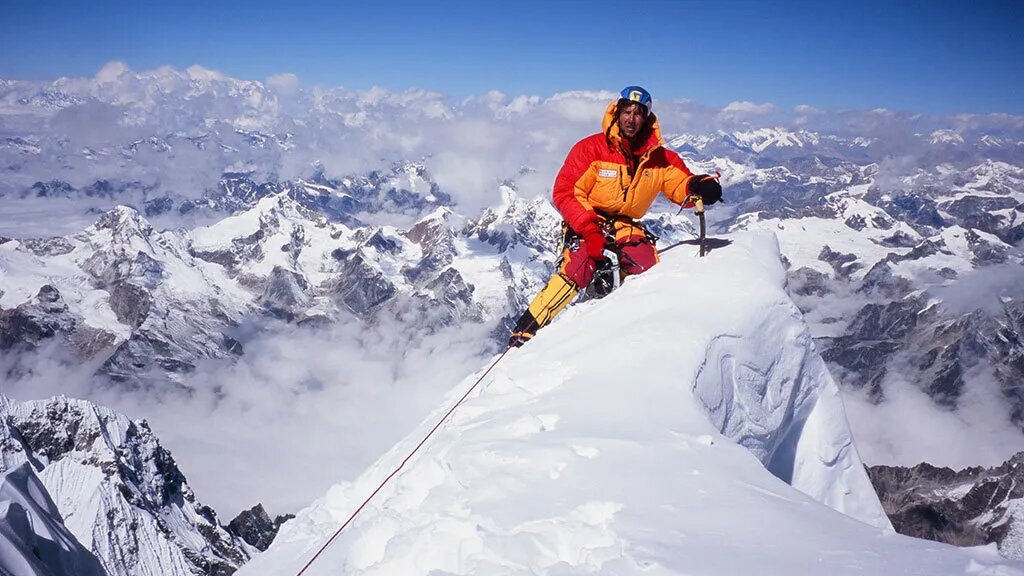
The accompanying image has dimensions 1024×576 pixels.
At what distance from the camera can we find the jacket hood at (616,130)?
39.5 ft

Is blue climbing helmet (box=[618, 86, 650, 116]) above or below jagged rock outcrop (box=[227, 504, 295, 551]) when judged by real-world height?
above

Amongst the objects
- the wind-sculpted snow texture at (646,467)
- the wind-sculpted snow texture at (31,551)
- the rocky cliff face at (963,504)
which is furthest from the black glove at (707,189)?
the rocky cliff face at (963,504)

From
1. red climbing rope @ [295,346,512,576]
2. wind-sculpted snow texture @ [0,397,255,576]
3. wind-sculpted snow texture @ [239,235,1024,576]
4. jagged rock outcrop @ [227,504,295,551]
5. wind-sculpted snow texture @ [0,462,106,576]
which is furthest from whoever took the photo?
jagged rock outcrop @ [227,504,295,551]

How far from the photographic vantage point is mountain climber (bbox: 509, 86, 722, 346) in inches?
461

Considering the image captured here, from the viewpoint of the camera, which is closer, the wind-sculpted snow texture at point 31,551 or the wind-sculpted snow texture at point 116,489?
the wind-sculpted snow texture at point 31,551

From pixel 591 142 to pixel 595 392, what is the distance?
7199mm

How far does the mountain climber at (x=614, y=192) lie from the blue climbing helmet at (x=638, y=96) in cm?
2

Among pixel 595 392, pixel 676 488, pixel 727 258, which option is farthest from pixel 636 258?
pixel 676 488

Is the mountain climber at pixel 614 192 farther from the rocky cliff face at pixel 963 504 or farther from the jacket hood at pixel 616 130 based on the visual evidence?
the rocky cliff face at pixel 963 504

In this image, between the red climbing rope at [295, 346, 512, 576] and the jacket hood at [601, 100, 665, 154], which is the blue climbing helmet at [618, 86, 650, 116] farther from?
the red climbing rope at [295, 346, 512, 576]

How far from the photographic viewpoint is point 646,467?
5.48m

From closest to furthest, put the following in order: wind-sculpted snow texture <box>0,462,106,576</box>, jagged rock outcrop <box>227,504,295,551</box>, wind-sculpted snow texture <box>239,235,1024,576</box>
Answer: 1. wind-sculpted snow texture <box>239,235,1024,576</box>
2. wind-sculpted snow texture <box>0,462,106,576</box>
3. jagged rock outcrop <box>227,504,295,551</box>

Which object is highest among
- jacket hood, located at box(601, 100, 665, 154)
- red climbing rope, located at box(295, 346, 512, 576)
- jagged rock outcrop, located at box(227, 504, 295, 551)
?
jacket hood, located at box(601, 100, 665, 154)

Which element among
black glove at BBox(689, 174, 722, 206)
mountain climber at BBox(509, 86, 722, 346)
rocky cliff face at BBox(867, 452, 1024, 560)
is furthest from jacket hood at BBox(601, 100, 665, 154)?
rocky cliff face at BBox(867, 452, 1024, 560)
